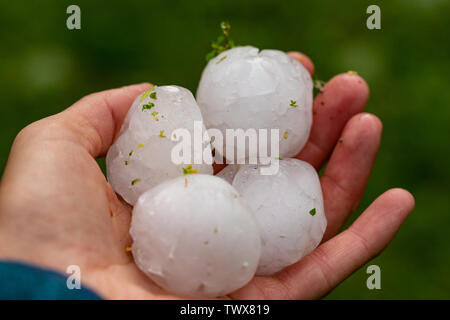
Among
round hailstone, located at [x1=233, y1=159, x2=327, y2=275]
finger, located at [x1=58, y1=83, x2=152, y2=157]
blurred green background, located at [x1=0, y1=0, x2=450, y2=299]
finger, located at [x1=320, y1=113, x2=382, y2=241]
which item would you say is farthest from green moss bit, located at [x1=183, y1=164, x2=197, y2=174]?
blurred green background, located at [x1=0, y1=0, x2=450, y2=299]

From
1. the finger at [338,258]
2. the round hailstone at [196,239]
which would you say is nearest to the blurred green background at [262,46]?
the finger at [338,258]

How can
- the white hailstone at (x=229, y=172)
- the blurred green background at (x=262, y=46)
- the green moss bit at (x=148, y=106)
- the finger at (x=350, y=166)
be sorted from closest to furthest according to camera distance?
the green moss bit at (x=148, y=106), the white hailstone at (x=229, y=172), the finger at (x=350, y=166), the blurred green background at (x=262, y=46)

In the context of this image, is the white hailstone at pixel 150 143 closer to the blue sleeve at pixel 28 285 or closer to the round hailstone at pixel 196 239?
the round hailstone at pixel 196 239

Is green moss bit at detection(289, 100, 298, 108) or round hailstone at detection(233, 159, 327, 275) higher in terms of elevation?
green moss bit at detection(289, 100, 298, 108)

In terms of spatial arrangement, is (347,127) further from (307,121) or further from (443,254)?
(443,254)

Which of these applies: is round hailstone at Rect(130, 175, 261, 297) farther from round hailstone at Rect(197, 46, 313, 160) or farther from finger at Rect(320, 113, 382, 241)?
finger at Rect(320, 113, 382, 241)

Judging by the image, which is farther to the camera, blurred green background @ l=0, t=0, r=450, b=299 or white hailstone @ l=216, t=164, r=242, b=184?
blurred green background @ l=0, t=0, r=450, b=299

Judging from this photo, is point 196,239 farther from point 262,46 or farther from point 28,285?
point 262,46

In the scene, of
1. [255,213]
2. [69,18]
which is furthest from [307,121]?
[69,18]
